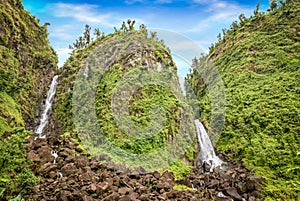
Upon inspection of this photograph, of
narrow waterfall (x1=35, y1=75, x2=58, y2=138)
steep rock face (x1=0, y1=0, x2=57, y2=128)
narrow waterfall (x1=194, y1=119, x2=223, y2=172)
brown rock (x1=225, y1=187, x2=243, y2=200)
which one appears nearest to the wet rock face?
brown rock (x1=225, y1=187, x2=243, y2=200)

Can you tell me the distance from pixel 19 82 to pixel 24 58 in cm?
507

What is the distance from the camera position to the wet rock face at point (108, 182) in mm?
10311

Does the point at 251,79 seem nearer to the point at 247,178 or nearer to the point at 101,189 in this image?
Answer: the point at 247,178

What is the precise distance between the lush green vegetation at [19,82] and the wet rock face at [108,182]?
0.74 meters

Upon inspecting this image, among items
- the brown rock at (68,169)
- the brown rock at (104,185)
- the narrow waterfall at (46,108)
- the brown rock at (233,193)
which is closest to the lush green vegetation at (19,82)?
the narrow waterfall at (46,108)

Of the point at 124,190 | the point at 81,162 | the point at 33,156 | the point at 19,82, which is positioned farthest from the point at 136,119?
the point at 19,82

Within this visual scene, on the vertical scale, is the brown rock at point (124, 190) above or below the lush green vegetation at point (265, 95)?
below

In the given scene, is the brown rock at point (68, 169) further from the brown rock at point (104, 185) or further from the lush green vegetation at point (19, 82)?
the brown rock at point (104, 185)

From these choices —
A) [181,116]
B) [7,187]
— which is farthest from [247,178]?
[7,187]

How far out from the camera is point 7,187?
387 inches

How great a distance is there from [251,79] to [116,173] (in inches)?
803

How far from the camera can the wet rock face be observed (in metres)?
10.3

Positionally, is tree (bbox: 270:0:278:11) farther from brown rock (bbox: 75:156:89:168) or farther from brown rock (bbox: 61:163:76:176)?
brown rock (bbox: 61:163:76:176)

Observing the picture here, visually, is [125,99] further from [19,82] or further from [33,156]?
[33,156]
